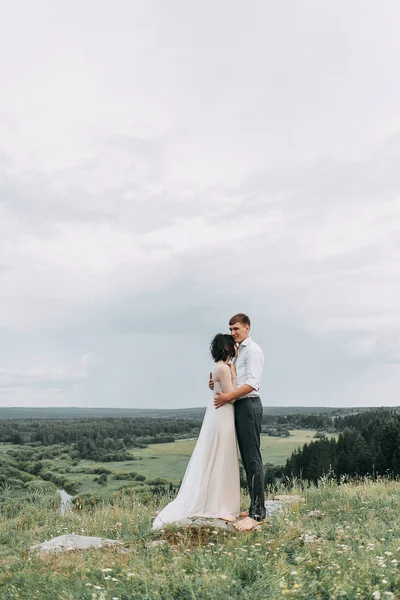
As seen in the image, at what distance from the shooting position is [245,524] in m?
8.08

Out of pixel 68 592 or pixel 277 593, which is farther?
pixel 68 592

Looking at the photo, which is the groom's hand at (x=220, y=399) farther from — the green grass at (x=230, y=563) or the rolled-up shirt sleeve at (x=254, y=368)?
the green grass at (x=230, y=563)

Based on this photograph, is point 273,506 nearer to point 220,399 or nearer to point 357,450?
point 220,399

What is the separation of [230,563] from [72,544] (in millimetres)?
3105

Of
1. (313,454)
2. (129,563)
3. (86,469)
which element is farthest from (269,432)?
(129,563)

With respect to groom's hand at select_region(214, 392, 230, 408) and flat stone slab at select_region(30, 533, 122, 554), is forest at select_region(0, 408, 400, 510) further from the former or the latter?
groom's hand at select_region(214, 392, 230, 408)

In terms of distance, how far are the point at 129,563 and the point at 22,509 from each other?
7577 millimetres

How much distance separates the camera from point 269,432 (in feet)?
274

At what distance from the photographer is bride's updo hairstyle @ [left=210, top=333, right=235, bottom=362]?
8.30 m

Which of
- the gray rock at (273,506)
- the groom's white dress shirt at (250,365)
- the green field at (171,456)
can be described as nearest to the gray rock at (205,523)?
the gray rock at (273,506)

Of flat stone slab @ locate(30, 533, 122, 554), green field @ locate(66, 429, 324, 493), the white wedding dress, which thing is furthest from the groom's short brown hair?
green field @ locate(66, 429, 324, 493)

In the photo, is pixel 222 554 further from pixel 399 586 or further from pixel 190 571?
pixel 399 586

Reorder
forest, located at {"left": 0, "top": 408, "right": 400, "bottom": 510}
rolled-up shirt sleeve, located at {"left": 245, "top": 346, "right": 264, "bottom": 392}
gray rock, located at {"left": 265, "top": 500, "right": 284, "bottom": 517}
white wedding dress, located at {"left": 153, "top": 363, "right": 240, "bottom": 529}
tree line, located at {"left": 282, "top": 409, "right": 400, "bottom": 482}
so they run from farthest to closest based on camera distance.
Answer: tree line, located at {"left": 282, "top": 409, "right": 400, "bottom": 482}, forest, located at {"left": 0, "top": 408, "right": 400, "bottom": 510}, gray rock, located at {"left": 265, "top": 500, "right": 284, "bottom": 517}, white wedding dress, located at {"left": 153, "top": 363, "right": 240, "bottom": 529}, rolled-up shirt sleeve, located at {"left": 245, "top": 346, "right": 264, "bottom": 392}

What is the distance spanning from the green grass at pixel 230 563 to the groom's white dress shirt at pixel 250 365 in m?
2.00
